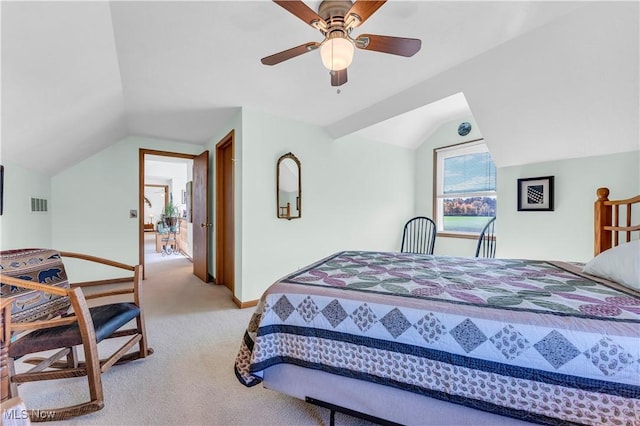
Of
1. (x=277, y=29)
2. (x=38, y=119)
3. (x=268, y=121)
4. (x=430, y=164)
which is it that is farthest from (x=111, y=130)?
(x=430, y=164)

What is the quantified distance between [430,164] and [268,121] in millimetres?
2971

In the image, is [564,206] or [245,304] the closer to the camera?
[564,206]

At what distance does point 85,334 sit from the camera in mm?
1423

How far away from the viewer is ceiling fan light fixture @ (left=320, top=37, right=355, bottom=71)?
1.46m

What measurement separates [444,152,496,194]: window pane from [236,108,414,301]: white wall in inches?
24.9

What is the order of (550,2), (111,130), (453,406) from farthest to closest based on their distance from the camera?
(111,130) < (550,2) < (453,406)

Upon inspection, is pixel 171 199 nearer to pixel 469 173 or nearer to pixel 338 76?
pixel 469 173

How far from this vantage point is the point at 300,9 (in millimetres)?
1330

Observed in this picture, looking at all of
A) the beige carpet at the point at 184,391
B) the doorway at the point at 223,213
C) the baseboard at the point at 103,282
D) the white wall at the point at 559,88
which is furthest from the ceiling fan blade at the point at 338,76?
the baseboard at the point at 103,282

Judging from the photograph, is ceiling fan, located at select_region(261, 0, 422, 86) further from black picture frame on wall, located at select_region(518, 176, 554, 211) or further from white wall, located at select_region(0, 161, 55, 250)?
white wall, located at select_region(0, 161, 55, 250)

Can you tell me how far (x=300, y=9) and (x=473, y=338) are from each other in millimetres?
1645

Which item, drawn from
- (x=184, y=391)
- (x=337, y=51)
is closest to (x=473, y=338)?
(x=337, y=51)

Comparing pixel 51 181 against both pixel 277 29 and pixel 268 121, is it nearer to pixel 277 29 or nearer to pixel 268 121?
pixel 268 121

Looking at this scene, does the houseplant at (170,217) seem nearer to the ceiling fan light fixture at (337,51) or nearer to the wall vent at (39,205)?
the wall vent at (39,205)
